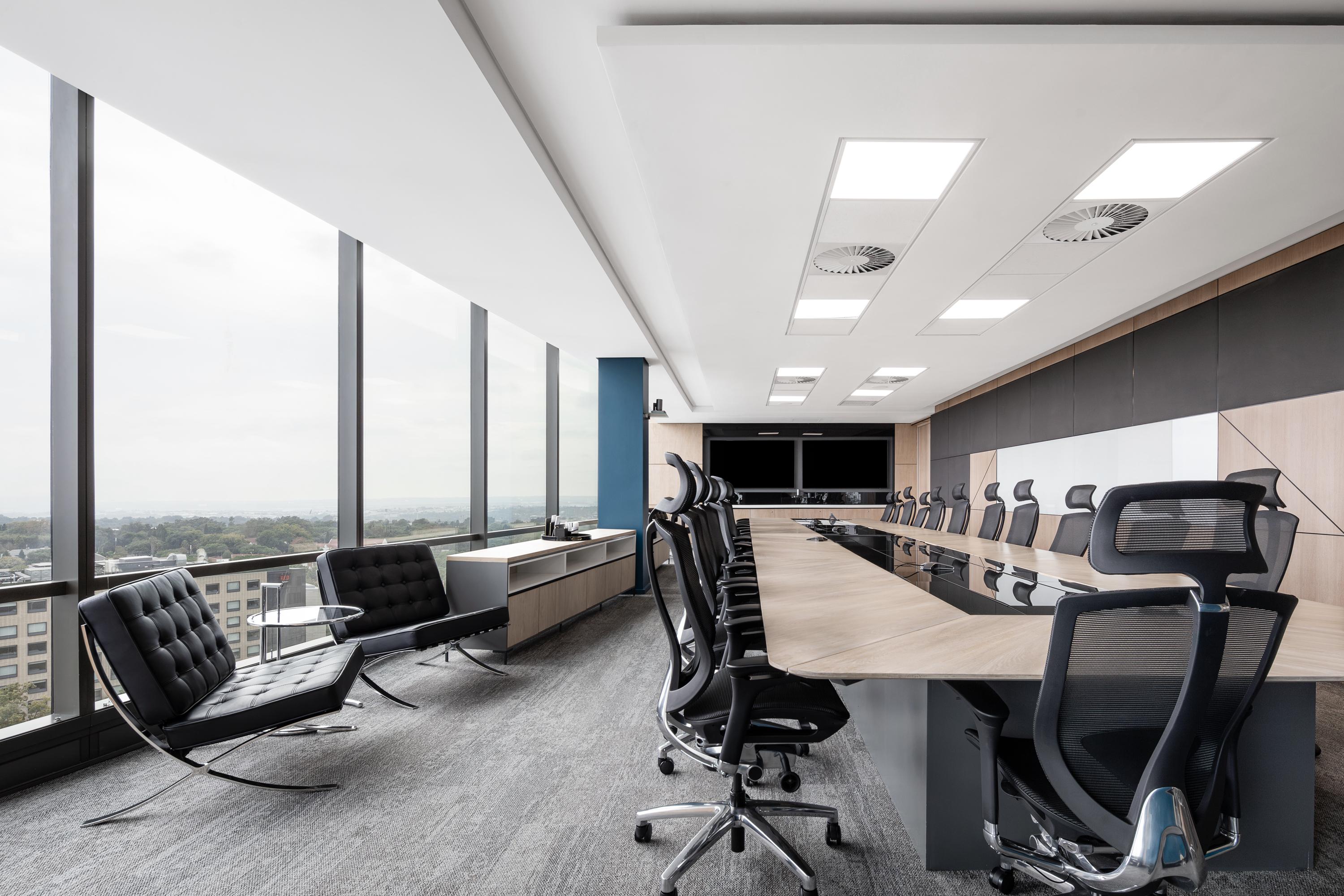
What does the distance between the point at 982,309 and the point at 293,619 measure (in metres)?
5.52

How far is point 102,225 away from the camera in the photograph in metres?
3.02

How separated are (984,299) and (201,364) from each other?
5536 millimetres

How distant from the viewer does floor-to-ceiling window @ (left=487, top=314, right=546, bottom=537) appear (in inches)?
261

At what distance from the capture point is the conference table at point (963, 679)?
1.62m

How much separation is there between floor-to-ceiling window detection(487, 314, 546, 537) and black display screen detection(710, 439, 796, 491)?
22.6 ft

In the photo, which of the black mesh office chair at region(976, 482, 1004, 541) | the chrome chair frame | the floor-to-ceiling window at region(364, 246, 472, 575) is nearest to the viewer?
the chrome chair frame

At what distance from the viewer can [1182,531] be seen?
1.15 m

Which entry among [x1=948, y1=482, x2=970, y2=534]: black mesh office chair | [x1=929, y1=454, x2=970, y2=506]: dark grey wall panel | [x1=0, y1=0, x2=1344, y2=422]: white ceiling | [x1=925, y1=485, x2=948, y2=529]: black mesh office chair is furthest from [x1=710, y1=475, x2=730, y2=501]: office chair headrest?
[x1=929, y1=454, x2=970, y2=506]: dark grey wall panel

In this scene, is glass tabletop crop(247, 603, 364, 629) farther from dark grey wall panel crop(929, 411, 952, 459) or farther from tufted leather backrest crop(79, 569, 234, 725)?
dark grey wall panel crop(929, 411, 952, 459)

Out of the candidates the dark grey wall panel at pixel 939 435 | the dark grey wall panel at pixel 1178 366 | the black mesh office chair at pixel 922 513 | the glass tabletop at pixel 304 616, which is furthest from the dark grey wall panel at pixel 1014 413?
the glass tabletop at pixel 304 616

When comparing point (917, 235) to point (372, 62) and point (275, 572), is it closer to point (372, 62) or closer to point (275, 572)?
point (372, 62)

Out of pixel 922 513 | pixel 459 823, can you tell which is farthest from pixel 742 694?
A: pixel 922 513

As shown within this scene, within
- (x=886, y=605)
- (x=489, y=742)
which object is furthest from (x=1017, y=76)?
(x=489, y=742)

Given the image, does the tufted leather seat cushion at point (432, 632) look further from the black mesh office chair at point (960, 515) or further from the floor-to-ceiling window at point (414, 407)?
the black mesh office chair at point (960, 515)
